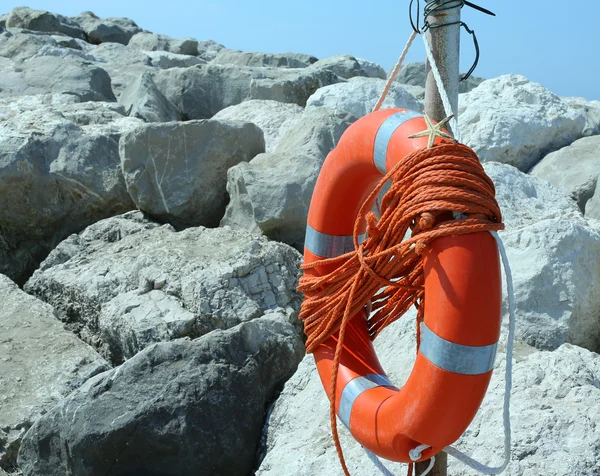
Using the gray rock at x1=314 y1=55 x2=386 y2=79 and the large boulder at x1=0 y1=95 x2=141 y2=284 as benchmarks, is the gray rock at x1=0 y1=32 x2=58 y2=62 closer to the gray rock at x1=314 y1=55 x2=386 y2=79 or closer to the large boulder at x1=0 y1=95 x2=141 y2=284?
the gray rock at x1=314 y1=55 x2=386 y2=79

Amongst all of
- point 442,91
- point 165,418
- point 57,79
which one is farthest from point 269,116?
point 442,91

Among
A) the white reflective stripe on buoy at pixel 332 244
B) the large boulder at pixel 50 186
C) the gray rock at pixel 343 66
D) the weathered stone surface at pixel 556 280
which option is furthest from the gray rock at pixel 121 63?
the white reflective stripe on buoy at pixel 332 244

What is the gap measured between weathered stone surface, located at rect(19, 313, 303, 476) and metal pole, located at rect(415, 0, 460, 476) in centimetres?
98

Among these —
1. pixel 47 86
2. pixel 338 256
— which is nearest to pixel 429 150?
pixel 338 256

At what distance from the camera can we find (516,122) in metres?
4.96

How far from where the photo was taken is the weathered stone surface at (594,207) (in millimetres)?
4270

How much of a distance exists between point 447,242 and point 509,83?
3.95m

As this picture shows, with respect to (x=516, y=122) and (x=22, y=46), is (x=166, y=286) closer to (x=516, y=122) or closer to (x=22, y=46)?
(x=516, y=122)

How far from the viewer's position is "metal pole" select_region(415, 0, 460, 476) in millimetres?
2047

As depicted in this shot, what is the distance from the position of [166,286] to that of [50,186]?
1787 mm

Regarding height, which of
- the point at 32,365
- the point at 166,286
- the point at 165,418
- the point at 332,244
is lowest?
the point at 32,365

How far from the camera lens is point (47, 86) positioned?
759 cm

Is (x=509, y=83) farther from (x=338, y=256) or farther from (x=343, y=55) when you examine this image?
(x=343, y=55)

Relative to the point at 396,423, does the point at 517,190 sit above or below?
above
